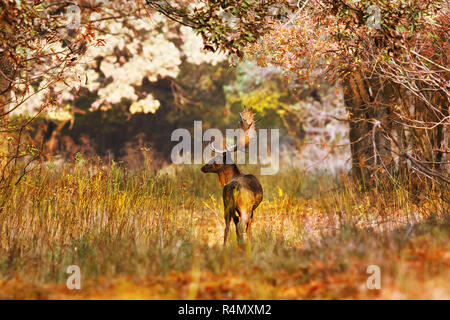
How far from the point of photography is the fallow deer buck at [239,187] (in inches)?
318

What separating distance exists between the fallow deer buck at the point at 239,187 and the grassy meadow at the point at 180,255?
0.37 meters

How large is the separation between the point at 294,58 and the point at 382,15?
273 centimetres

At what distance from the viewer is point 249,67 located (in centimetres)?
2308

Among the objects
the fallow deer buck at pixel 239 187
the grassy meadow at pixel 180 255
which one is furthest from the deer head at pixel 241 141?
the grassy meadow at pixel 180 255

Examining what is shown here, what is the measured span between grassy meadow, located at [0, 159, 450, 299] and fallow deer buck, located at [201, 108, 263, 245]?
37cm

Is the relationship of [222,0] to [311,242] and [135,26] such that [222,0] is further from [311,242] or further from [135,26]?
[135,26]

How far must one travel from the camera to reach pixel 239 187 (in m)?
8.05

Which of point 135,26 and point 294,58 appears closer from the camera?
point 294,58

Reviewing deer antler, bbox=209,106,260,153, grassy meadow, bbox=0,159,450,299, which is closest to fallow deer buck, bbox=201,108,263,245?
deer antler, bbox=209,106,260,153

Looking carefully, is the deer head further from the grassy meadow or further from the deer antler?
the grassy meadow

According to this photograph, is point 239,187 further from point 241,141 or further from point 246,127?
point 246,127
